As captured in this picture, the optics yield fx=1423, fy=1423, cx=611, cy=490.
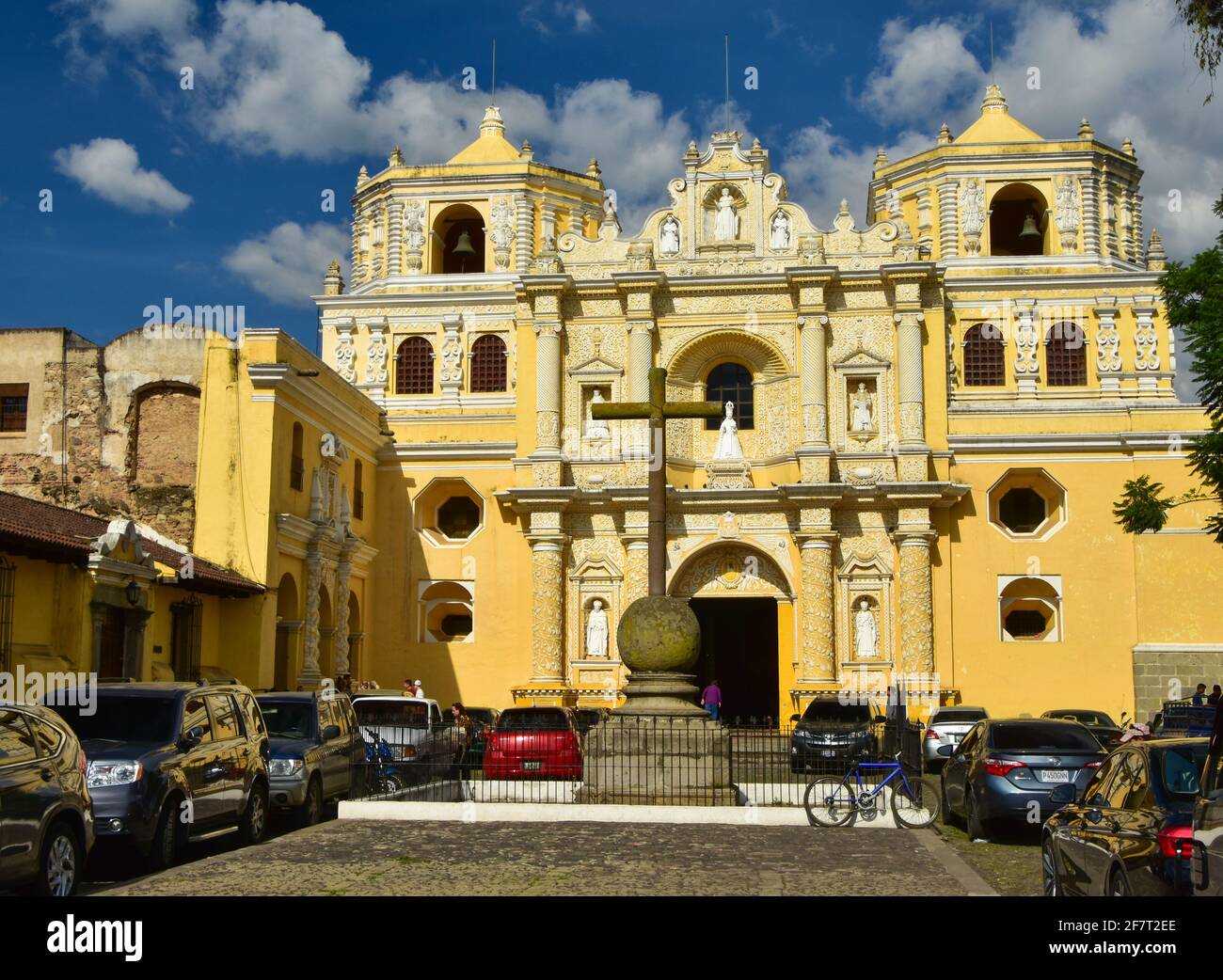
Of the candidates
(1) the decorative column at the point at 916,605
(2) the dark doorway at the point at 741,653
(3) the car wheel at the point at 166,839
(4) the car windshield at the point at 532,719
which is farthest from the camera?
(2) the dark doorway at the point at 741,653

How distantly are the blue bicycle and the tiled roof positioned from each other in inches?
422

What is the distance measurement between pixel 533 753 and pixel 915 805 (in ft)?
19.6

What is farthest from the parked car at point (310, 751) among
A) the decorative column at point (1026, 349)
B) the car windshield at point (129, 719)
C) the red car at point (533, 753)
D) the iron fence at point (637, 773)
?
the decorative column at point (1026, 349)

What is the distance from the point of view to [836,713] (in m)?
26.7

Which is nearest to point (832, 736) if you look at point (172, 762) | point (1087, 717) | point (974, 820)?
point (974, 820)

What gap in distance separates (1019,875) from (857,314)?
23637mm

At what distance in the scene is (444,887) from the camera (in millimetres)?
11367

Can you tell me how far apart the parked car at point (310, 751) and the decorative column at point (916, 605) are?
687 inches

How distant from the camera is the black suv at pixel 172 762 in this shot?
1242cm

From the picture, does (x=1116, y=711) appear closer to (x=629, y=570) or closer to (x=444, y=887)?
(x=629, y=570)

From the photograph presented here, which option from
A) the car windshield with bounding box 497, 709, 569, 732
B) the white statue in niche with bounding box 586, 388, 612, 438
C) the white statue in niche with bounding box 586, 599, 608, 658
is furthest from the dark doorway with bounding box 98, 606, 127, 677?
the white statue in niche with bounding box 586, 388, 612, 438

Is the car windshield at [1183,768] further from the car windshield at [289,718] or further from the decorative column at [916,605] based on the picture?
the decorative column at [916,605]
